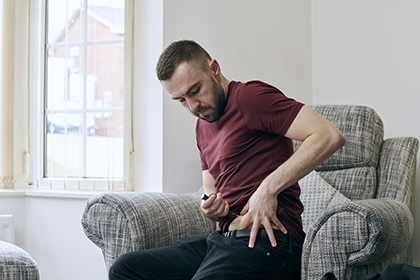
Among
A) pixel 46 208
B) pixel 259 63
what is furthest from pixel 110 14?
pixel 46 208

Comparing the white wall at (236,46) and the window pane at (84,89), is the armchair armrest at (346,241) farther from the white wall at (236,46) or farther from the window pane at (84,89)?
the window pane at (84,89)

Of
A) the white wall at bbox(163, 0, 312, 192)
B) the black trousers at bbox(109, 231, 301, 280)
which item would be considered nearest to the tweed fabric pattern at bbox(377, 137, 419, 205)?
the black trousers at bbox(109, 231, 301, 280)

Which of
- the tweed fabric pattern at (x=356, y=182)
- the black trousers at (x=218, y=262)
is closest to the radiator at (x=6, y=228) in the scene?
the black trousers at (x=218, y=262)

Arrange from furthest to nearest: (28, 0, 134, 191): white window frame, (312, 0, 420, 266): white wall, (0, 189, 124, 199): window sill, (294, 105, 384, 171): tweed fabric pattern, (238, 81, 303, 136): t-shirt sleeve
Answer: (28, 0, 134, 191): white window frame
(0, 189, 124, 199): window sill
(312, 0, 420, 266): white wall
(294, 105, 384, 171): tweed fabric pattern
(238, 81, 303, 136): t-shirt sleeve

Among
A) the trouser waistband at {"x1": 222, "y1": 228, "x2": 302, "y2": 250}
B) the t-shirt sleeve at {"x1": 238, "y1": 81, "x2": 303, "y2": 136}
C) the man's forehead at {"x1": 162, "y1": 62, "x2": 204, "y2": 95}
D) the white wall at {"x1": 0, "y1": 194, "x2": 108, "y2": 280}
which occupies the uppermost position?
the man's forehead at {"x1": 162, "y1": 62, "x2": 204, "y2": 95}

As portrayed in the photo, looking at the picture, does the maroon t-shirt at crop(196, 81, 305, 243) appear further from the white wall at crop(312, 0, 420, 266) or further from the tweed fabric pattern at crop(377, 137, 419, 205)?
the white wall at crop(312, 0, 420, 266)

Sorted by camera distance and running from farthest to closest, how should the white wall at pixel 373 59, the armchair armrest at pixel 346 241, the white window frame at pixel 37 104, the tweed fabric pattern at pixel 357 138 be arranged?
the white window frame at pixel 37 104
the white wall at pixel 373 59
the tweed fabric pattern at pixel 357 138
the armchair armrest at pixel 346 241

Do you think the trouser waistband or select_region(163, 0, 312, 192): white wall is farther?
select_region(163, 0, 312, 192): white wall

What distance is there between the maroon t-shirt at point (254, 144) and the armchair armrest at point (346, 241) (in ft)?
0.38

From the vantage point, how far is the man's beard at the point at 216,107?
1757mm

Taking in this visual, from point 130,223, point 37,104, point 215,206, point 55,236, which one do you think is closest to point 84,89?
point 37,104

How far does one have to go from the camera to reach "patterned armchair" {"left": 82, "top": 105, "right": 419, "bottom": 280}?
4.89 ft

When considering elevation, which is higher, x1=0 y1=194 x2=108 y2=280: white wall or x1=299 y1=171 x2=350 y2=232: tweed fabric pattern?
x1=299 y1=171 x2=350 y2=232: tweed fabric pattern

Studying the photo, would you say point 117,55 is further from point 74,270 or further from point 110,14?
point 74,270
